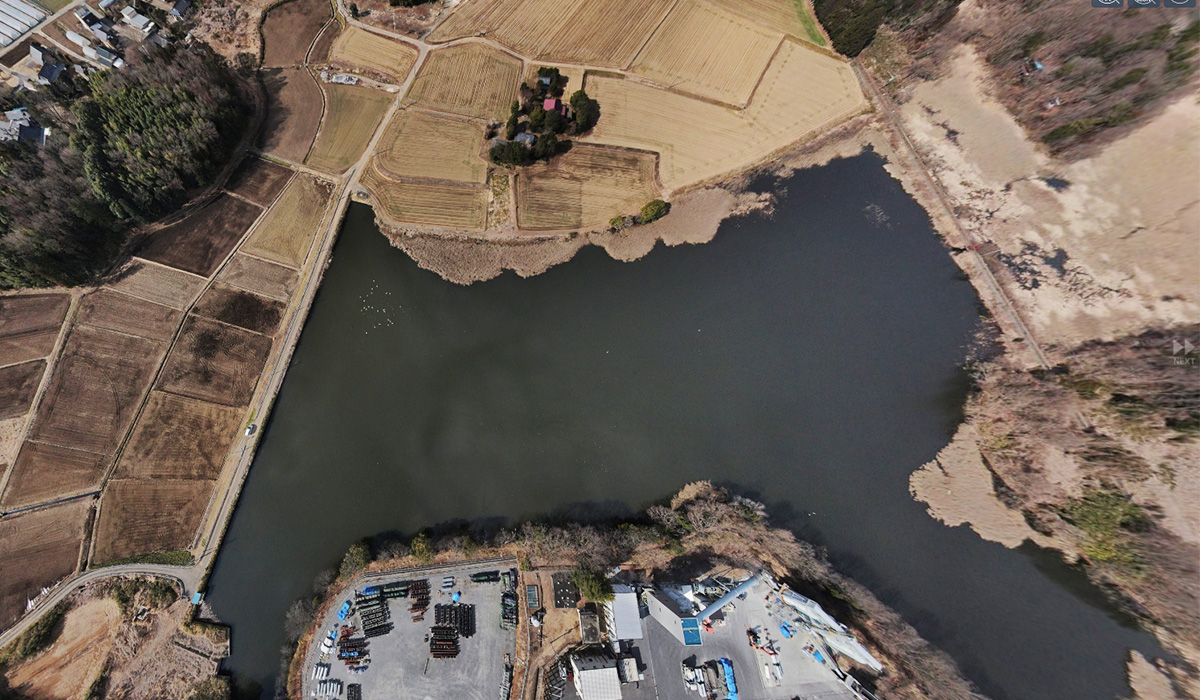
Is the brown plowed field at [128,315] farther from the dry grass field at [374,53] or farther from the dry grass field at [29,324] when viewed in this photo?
the dry grass field at [374,53]

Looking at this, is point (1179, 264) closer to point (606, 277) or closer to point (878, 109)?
point (878, 109)

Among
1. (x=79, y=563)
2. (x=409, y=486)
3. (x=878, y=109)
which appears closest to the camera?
(x=79, y=563)

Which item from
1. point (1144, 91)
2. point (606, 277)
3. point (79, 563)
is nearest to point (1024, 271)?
point (1144, 91)

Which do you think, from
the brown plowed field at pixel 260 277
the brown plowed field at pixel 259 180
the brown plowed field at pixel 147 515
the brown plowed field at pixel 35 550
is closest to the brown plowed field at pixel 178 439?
the brown plowed field at pixel 147 515

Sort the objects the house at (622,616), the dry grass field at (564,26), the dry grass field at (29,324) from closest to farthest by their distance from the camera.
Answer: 1. the house at (622,616)
2. the dry grass field at (29,324)
3. the dry grass field at (564,26)

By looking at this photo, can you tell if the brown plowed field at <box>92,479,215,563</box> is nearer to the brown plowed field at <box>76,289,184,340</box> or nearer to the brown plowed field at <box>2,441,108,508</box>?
the brown plowed field at <box>2,441,108,508</box>

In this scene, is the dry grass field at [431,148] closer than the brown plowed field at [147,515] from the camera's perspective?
No

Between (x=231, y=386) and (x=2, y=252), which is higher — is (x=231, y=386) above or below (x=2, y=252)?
below

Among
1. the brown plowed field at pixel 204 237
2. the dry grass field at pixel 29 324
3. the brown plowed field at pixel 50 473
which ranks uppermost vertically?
the brown plowed field at pixel 204 237

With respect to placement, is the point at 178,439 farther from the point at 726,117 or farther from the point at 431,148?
the point at 726,117
